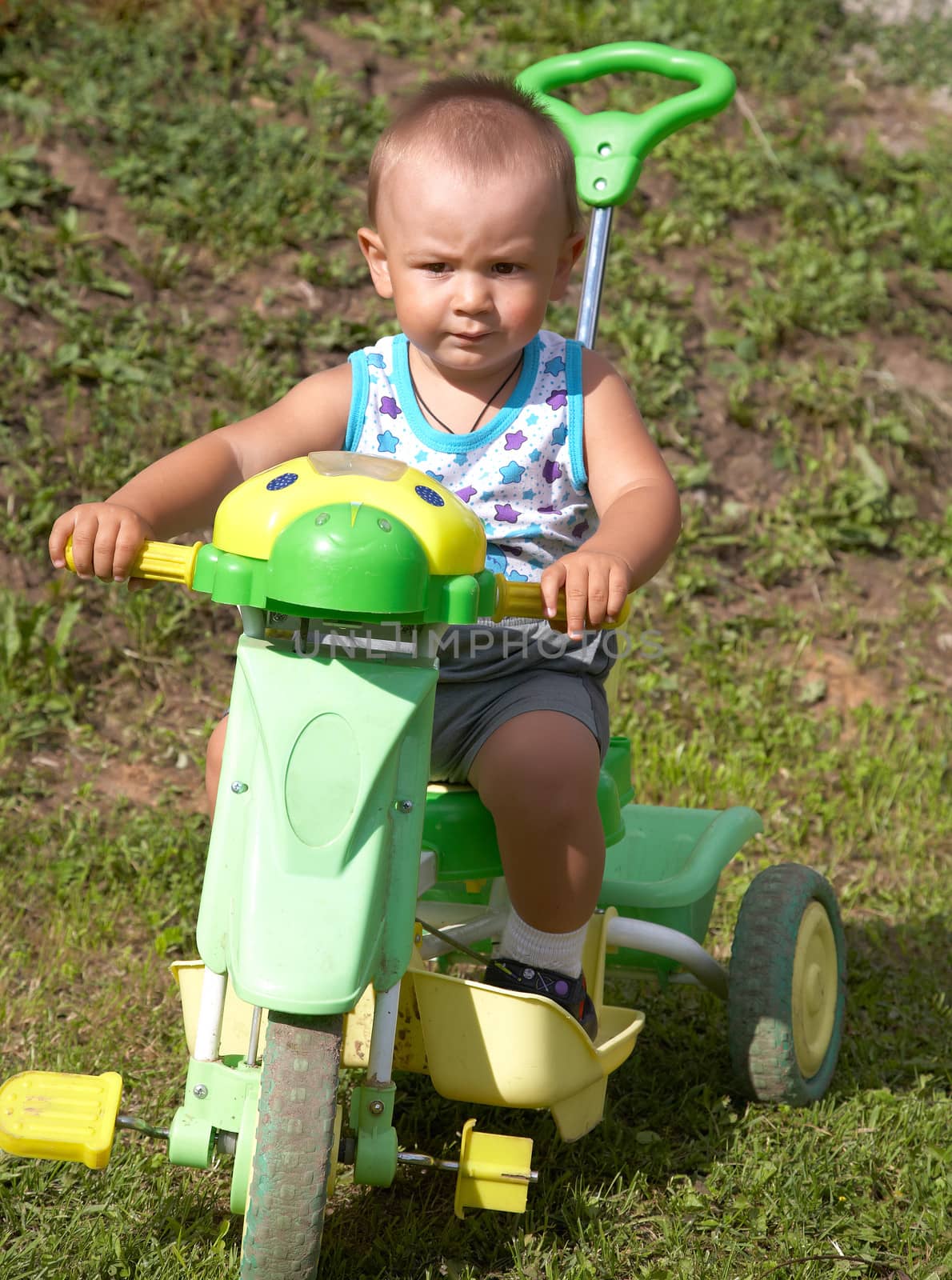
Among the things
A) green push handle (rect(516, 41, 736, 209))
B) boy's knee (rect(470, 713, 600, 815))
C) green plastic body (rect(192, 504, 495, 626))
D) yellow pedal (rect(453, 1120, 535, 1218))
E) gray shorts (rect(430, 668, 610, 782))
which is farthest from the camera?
green push handle (rect(516, 41, 736, 209))

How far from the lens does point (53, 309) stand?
422 cm

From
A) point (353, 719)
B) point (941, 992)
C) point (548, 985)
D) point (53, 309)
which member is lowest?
point (941, 992)

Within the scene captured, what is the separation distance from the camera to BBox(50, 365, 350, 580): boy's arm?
1.80 metres

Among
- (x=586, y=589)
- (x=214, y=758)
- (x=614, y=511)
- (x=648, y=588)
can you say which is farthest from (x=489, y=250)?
(x=648, y=588)

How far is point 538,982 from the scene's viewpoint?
7.03 ft

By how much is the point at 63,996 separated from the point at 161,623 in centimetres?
128

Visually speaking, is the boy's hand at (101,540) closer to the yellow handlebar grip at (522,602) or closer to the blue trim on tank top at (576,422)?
the yellow handlebar grip at (522,602)

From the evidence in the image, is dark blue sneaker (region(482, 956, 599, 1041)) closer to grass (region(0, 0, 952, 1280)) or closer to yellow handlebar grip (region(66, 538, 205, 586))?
grass (region(0, 0, 952, 1280))

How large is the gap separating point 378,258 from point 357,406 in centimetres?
24

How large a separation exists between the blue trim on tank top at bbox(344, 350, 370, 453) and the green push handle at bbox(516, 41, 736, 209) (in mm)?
630

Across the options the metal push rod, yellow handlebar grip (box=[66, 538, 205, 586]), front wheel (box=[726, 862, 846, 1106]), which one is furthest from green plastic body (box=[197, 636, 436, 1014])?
the metal push rod

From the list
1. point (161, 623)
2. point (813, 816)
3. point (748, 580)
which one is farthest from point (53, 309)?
point (813, 816)

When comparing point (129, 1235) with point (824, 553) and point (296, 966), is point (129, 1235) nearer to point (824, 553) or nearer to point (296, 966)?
point (296, 966)

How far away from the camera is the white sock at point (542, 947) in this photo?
7.03 feet
